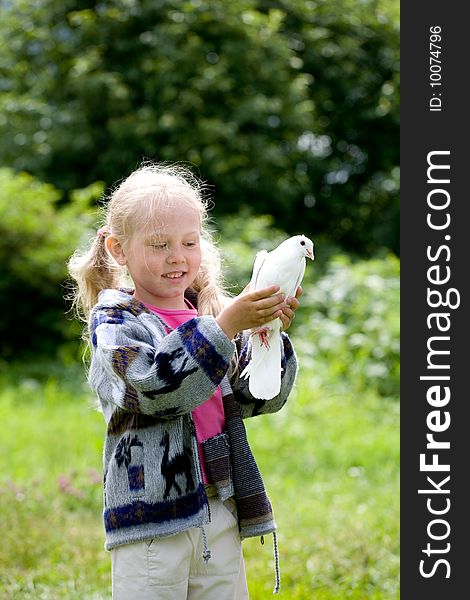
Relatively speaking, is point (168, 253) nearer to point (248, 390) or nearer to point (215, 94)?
point (248, 390)

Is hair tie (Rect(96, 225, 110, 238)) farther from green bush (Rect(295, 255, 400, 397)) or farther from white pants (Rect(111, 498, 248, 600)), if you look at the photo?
green bush (Rect(295, 255, 400, 397))

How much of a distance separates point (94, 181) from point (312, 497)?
670 cm

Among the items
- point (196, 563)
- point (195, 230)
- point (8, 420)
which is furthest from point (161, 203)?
point (8, 420)

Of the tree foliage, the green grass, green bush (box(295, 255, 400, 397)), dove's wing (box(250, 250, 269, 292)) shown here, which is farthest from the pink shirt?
the tree foliage

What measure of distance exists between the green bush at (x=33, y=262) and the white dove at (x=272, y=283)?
5.96 meters

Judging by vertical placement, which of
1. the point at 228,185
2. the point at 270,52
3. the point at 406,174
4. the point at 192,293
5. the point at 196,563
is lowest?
the point at 196,563

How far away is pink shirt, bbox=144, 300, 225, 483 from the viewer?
2.18 meters

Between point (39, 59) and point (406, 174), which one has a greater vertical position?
point (39, 59)

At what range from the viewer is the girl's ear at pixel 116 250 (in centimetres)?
221

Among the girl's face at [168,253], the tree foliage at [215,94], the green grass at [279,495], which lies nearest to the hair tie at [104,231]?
the girl's face at [168,253]

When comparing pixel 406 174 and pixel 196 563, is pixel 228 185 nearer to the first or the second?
pixel 406 174

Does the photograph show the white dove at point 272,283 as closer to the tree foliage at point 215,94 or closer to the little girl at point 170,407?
the little girl at point 170,407

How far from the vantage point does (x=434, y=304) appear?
3906mm

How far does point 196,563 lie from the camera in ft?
7.09
